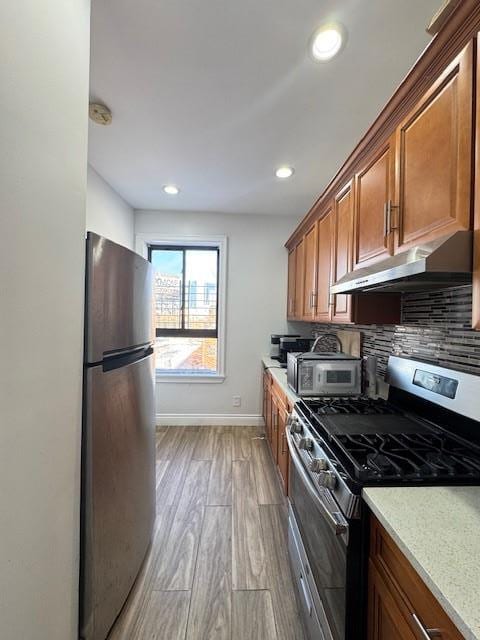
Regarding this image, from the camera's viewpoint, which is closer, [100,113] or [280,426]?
[100,113]

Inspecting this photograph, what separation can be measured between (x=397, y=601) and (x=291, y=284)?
297 cm

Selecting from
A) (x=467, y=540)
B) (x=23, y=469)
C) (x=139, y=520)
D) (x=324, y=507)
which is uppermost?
(x=23, y=469)

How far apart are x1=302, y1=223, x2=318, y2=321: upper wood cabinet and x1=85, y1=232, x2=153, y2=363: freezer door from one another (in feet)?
4.93

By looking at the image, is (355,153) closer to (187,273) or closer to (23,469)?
(23,469)

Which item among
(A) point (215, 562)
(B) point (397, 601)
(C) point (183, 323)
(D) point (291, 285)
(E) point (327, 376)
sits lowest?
(A) point (215, 562)

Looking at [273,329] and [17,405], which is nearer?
[17,405]

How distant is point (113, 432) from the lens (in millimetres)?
1224

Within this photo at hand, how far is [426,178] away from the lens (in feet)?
3.51

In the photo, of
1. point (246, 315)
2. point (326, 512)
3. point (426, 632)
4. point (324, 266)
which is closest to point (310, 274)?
point (324, 266)

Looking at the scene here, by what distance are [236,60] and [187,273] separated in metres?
2.55

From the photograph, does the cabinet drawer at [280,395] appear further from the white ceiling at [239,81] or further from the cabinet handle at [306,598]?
the white ceiling at [239,81]

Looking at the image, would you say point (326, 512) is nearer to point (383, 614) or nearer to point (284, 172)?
point (383, 614)

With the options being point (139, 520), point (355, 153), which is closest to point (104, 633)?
point (139, 520)

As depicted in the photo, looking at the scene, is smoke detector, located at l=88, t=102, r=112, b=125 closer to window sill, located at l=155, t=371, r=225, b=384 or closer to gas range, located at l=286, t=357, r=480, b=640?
gas range, located at l=286, t=357, r=480, b=640
